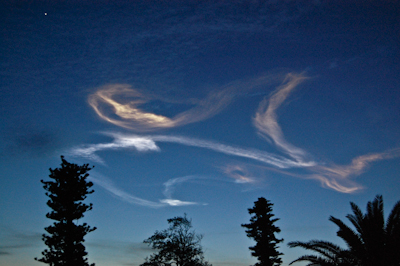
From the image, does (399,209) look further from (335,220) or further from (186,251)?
(186,251)

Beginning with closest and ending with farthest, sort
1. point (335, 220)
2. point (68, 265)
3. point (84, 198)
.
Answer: point (335, 220)
point (68, 265)
point (84, 198)

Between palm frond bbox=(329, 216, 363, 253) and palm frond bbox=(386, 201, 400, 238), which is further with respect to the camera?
palm frond bbox=(329, 216, 363, 253)

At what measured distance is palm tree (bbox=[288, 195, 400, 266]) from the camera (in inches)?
735

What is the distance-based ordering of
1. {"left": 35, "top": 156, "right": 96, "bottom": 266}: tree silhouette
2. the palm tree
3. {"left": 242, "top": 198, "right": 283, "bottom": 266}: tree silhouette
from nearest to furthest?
the palm tree → {"left": 35, "top": 156, "right": 96, "bottom": 266}: tree silhouette → {"left": 242, "top": 198, "right": 283, "bottom": 266}: tree silhouette

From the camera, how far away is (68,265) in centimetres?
2989

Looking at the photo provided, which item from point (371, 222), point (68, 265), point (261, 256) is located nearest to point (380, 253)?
point (371, 222)

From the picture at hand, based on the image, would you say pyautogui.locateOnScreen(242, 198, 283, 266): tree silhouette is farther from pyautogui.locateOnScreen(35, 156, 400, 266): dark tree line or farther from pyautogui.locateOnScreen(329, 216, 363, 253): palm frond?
pyautogui.locateOnScreen(329, 216, 363, 253): palm frond

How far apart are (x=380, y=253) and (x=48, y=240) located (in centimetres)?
2922

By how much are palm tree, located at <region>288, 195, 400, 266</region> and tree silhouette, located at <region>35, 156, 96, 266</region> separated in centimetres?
2165

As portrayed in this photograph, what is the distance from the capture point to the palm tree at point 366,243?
18.7 meters

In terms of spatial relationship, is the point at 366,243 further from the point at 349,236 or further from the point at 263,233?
the point at 263,233

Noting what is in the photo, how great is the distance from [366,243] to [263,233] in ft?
78.6

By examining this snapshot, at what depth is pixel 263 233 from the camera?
4231cm

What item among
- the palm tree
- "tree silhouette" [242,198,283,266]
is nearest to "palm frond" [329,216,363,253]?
the palm tree
